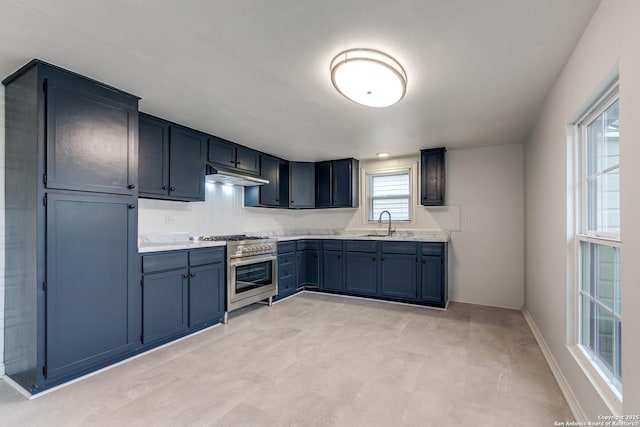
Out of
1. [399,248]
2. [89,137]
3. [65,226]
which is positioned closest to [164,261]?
[65,226]

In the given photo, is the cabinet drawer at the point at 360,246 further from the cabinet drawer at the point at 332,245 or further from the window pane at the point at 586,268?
the window pane at the point at 586,268

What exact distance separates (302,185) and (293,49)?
3395 millimetres

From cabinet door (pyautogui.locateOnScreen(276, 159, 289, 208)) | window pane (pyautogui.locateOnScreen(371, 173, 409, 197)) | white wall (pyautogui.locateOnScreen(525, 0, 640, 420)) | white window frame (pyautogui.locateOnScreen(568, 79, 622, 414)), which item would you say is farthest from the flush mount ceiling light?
cabinet door (pyautogui.locateOnScreen(276, 159, 289, 208))

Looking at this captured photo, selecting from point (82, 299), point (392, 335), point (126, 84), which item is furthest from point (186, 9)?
point (392, 335)

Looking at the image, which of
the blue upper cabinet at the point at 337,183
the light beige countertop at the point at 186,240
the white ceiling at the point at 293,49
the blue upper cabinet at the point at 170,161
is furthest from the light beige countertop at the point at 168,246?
the blue upper cabinet at the point at 337,183

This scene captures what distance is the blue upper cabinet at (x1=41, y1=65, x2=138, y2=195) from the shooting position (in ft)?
6.86

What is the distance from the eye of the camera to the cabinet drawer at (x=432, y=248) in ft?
13.1

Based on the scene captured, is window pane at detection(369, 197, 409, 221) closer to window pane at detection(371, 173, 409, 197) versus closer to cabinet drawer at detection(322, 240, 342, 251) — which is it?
window pane at detection(371, 173, 409, 197)

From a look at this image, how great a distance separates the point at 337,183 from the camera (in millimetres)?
5125

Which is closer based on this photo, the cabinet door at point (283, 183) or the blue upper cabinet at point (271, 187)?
the blue upper cabinet at point (271, 187)

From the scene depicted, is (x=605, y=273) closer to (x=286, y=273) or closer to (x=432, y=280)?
(x=432, y=280)

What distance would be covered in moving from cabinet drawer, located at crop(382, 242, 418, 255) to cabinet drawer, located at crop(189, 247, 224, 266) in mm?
2251

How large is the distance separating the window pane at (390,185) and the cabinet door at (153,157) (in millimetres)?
3277

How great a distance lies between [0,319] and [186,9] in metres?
2.62
